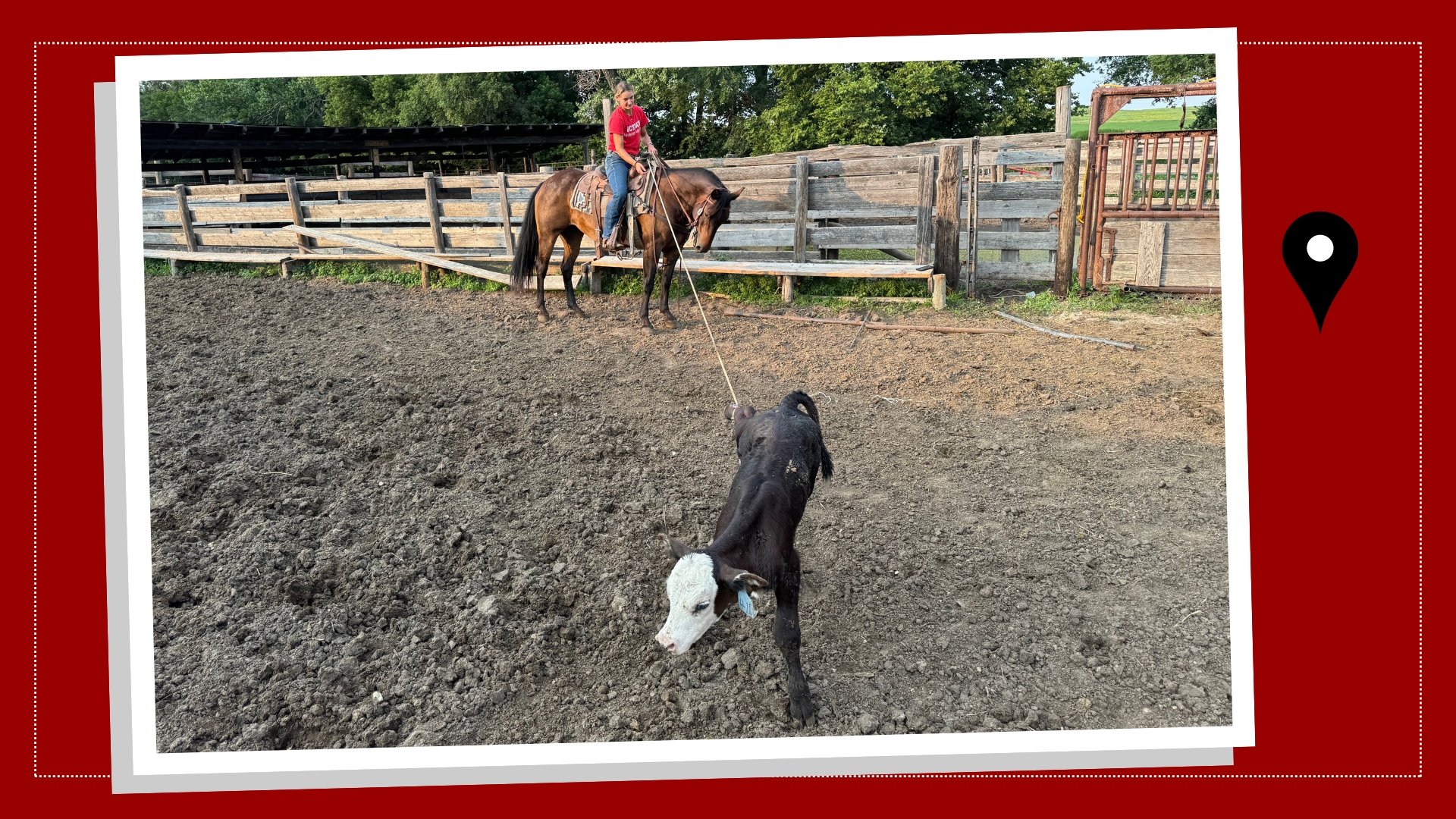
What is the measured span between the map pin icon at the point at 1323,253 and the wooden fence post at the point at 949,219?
18.7ft

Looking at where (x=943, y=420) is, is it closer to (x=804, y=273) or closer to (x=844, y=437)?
(x=844, y=437)

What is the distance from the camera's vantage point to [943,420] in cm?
580

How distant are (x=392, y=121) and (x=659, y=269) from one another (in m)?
3.36

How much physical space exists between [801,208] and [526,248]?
10.3 feet

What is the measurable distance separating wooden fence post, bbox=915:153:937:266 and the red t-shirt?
9.98 feet

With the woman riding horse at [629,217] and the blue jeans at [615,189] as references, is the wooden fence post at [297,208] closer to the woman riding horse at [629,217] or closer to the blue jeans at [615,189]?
the woman riding horse at [629,217]

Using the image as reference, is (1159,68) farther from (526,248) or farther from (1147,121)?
(526,248)

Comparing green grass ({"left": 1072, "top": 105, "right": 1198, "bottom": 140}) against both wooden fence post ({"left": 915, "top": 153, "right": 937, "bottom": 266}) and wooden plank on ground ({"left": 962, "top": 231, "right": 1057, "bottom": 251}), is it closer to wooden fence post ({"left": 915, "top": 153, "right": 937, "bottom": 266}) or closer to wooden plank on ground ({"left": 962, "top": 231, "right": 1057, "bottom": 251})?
wooden plank on ground ({"left": 962, "top": 231, "right": 1057, "bottom": 251})

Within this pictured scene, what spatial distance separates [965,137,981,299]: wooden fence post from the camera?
8312 mm

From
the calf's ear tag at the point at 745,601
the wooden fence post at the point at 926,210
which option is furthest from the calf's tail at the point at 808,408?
the wooden fence post at the point at 926,210

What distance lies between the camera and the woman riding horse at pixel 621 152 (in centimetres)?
712

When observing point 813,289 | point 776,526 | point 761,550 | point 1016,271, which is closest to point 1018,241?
point 1016,271

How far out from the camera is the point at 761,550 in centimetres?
299

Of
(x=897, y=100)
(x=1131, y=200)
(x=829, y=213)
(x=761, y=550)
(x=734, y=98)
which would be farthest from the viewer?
(x=829, y=213)
